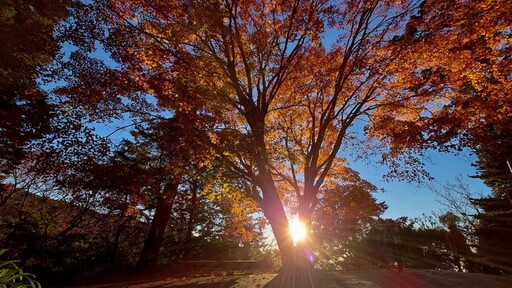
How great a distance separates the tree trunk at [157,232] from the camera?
11711mm

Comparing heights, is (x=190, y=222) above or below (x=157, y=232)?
above

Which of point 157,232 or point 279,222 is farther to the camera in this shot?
point 157,232

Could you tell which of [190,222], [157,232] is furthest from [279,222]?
[190,222]

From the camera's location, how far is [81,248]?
1065 cm

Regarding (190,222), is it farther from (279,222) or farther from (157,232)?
(279,222)

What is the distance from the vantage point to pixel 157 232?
42.2 ft

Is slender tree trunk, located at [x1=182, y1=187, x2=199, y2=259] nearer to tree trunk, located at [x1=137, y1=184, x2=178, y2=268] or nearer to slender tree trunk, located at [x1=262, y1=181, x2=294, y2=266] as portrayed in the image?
tree trunk, located at [x1=137, y1=184, x2=178, y2=268]

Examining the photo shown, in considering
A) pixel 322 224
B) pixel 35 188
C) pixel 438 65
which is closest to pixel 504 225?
pixel 322 224

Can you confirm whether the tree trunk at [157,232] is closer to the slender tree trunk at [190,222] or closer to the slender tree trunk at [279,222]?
the slender tree trunk at [190,222]

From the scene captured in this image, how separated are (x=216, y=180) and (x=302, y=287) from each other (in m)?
3.98

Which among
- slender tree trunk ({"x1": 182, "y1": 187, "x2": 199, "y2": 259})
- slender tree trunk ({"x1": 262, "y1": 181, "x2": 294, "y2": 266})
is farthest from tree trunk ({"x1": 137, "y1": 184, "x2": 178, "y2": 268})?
slender tree trunk ({"x1": 262, "y1": 181, "x2": 294, "y2": 266})

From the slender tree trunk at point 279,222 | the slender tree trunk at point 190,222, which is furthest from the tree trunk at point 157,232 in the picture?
the slender tree trunk at point 279,222

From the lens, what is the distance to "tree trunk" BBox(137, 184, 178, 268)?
1171 centimetres

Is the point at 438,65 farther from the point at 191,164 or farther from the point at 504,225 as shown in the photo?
the point at 504,225
